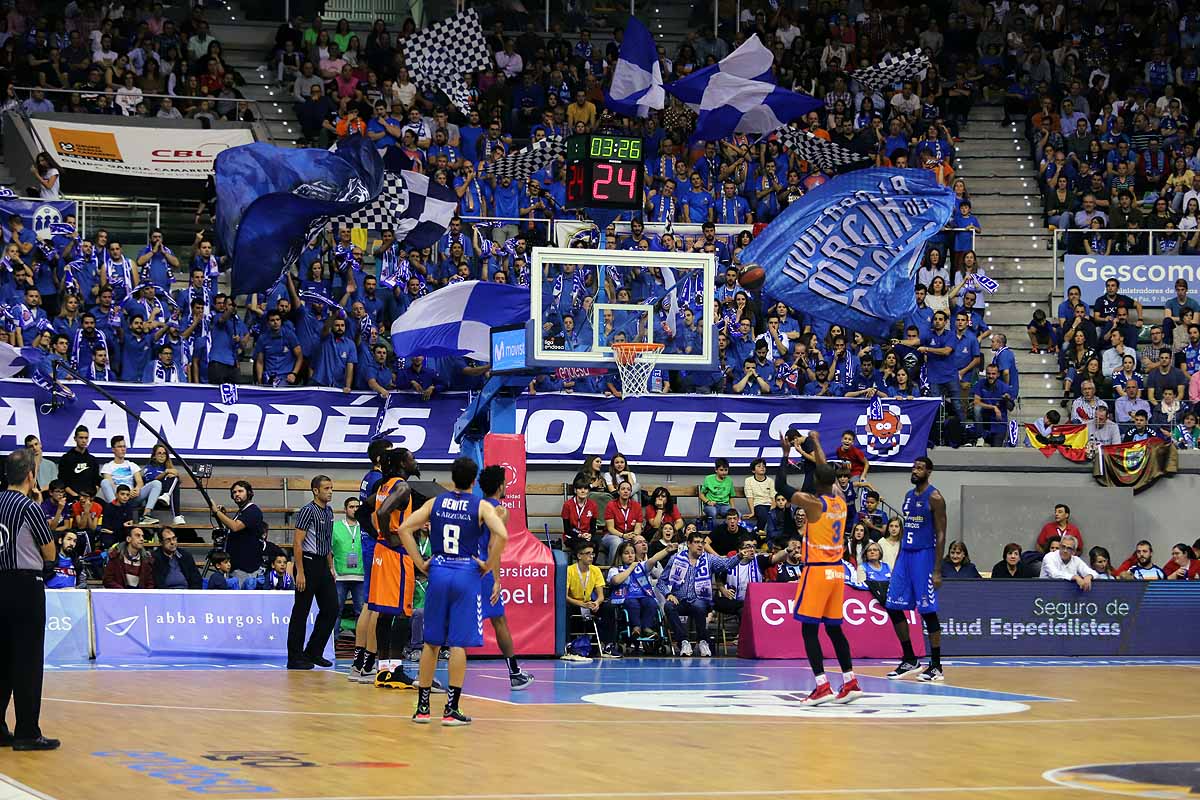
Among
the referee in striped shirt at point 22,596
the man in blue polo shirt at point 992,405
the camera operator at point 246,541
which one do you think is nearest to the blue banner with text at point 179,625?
the camera operator at point 246,541

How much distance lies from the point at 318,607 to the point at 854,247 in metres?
12.0

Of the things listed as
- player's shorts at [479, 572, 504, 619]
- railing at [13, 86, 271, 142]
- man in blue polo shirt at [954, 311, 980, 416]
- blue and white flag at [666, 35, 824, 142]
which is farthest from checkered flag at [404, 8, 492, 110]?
player's shorts at [479, 572, 504, 619]

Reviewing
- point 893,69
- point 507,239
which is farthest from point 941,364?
point 893,69

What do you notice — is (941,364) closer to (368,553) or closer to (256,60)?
(368,553)

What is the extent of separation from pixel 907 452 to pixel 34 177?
565 inches

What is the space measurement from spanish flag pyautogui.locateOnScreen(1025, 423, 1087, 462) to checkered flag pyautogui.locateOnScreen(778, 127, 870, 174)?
20.5 feet

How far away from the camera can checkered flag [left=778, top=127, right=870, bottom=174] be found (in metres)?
30.0

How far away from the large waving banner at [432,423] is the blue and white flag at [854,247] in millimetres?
1779

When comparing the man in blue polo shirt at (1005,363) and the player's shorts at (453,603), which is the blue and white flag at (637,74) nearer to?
the man in blue polo shirt at (1005,363)

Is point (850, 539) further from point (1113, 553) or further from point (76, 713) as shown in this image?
point (76, 713)

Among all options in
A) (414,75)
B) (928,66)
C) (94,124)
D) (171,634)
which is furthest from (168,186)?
(928,66)

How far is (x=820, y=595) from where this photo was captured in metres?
15.0

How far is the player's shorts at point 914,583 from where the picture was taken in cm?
1786

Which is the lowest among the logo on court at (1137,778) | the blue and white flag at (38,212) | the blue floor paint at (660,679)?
the blue floor paint at (660,679)
